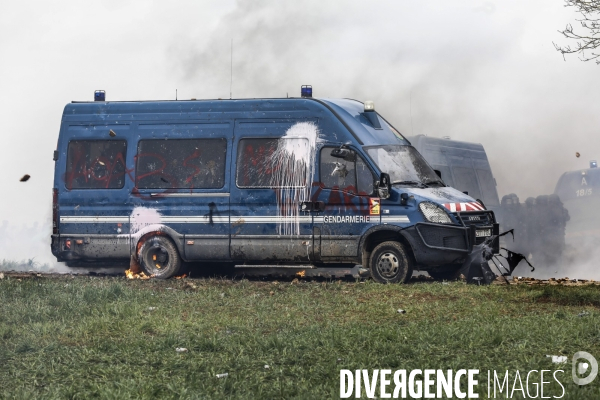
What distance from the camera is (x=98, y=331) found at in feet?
29.3

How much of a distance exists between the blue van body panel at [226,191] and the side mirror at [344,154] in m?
0.10

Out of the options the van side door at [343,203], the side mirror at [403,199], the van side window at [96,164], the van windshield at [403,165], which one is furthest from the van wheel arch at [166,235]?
the side mirror at [403,199]

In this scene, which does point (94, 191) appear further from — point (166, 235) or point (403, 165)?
point (403, 165)

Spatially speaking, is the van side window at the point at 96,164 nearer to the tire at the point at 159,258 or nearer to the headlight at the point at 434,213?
the tire at the point at 159,258

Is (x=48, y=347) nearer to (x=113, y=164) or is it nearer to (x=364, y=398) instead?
(x=364, y=398)

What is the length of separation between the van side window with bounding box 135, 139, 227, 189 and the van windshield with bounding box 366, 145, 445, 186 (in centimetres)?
251

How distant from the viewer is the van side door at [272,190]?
529 inches

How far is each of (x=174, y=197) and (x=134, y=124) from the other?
57.4 inches

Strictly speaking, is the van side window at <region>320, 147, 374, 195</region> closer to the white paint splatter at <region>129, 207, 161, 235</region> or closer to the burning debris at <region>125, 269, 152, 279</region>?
the white paint splatter at <region>129, 207, 161, 235</region>

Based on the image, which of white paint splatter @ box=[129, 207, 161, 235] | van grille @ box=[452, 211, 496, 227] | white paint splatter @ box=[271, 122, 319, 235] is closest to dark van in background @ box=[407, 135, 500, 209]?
van grille @ box=[452, 211, 496, 227]

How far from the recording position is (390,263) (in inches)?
513

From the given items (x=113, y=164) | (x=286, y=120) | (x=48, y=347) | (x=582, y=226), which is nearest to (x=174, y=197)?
(x=113, y=164)

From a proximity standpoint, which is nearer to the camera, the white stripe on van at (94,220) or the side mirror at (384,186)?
the side mirror at (384,186)

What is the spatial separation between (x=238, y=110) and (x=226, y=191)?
1.33m
